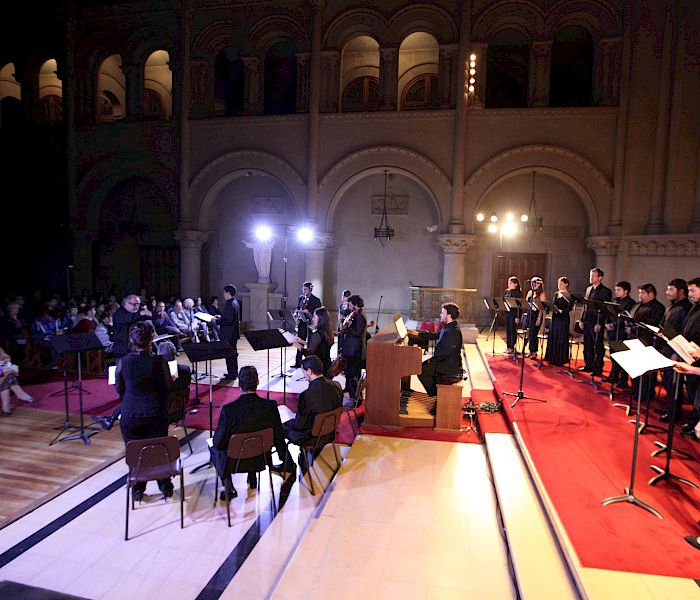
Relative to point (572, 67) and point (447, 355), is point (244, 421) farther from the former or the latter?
point (572, 67)

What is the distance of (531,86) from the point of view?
12.9 m

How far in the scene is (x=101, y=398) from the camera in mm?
8055

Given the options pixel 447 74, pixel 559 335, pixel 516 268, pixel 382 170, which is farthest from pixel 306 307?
pixel 447 74

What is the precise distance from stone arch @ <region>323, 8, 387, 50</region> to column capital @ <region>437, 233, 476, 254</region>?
576 cm

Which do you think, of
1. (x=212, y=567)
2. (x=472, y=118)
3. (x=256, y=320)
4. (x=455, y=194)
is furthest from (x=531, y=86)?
(x=212, y=567)

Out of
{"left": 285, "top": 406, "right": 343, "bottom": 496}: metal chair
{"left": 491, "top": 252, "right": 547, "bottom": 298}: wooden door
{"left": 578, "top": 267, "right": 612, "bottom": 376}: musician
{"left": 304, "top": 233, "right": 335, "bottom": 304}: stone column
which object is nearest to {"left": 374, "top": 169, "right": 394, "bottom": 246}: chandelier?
{"left": 304, "top": 233, "right": 335, "bottom": 304}: stone column

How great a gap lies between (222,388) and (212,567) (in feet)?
16.4

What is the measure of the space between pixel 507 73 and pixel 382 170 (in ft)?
17.1

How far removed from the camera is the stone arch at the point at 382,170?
13.1m

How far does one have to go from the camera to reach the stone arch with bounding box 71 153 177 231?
1487 centimetres

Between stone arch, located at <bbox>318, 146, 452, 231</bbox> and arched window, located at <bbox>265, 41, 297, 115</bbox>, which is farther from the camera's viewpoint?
arched window, located at <bbox>265, 41, 297, 115</bbox>

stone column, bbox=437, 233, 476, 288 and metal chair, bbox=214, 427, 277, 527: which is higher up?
stone column, bbox=437, 233, 476, 288

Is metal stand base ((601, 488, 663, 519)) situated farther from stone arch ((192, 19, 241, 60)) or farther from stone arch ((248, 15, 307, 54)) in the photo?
stone arch ((192, 19, 241, 60))

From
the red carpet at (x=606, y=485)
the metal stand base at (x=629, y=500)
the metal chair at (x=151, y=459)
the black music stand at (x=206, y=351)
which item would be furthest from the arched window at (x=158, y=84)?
the metal stand base at (x=629, y=500)
